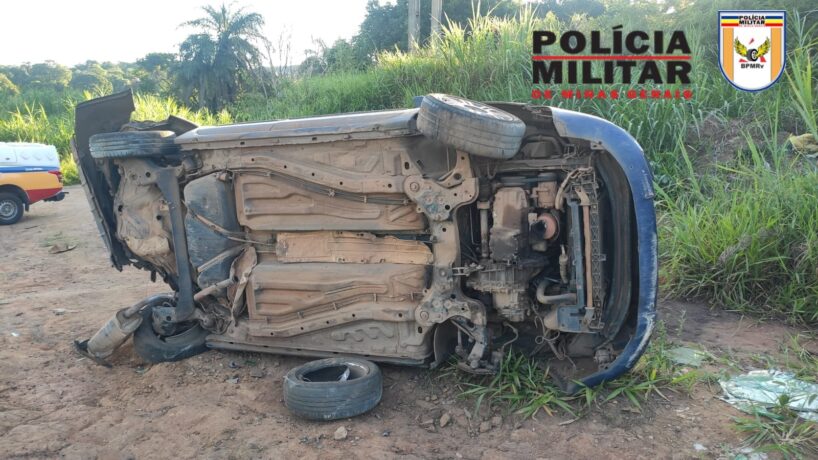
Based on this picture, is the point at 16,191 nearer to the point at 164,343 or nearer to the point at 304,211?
the point at 164,343

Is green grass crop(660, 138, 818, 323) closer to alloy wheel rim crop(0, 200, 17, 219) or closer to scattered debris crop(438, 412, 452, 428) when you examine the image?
scattered debris crop(438, 412, 452, 428)

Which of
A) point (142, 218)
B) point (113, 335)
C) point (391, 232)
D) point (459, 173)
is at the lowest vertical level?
point (113, 335)

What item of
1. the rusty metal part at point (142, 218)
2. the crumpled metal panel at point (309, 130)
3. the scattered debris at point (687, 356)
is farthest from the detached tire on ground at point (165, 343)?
the scattered debris at point (687, 356)

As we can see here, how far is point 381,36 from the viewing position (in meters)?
22.5

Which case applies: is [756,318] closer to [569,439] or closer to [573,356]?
[573,356]

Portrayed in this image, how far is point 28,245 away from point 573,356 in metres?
8.87

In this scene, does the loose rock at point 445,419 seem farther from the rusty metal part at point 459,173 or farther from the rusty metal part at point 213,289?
the rusty metal part at point 213,289

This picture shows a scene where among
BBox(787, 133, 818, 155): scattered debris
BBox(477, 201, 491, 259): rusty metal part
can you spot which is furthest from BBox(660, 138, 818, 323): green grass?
BBox(477, 201, 491, 259): rusty metal part

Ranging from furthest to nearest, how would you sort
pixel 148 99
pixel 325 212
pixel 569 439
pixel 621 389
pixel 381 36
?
pixel 381 36 → pixel 148 99 → pixel 325 212 → pixel 621 389 → pixel 569 439

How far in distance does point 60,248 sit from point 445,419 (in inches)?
300

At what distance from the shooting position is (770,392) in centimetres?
308

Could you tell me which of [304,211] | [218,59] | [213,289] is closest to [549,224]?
[304,211]

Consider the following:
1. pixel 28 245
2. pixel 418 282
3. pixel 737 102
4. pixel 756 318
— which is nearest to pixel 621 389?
pixel 418 282

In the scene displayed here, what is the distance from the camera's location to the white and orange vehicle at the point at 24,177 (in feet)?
34.7
